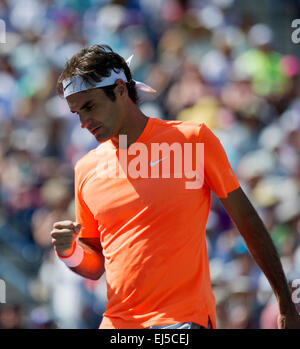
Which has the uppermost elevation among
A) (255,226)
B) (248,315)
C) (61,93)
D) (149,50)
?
(149,50)

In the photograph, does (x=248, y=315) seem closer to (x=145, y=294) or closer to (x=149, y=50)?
(x=145, y=294)

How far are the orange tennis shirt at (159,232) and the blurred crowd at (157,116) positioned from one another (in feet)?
8.19

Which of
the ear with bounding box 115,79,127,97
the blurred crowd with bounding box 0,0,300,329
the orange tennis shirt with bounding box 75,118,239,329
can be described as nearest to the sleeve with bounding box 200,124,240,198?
the orange tennis shirt with bounding box 75,118,239,329

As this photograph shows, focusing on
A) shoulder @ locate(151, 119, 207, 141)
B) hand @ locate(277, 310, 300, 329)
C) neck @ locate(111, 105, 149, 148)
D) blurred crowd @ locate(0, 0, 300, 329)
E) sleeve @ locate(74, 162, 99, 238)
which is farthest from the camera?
blurred crowd @ locate(0, 0, 300, 329)

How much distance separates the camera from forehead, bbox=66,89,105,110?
3254mm

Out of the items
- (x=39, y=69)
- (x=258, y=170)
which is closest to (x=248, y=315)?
(x=258, y=170)

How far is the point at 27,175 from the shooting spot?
7586 mm

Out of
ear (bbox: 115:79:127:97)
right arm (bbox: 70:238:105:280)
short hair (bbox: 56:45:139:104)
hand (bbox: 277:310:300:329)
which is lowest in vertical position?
hand (bbox: 277:310:300:329)

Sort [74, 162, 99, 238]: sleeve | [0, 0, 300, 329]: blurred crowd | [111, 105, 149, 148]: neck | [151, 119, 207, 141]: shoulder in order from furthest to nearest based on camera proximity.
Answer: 1. [0, 0, 300, 329]: blurred crowd
2. [74, 162, 99, 238]: sleeve
3. [111, 105, 149, 148]: neck
4. [151, 119, 207, 141]: shoulder

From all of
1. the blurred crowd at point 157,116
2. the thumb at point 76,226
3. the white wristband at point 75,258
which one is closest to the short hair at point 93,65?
the thumb at point 76,226

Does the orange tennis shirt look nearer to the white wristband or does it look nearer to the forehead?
the white wristband

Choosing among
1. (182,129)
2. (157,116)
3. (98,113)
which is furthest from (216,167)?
(157,116)

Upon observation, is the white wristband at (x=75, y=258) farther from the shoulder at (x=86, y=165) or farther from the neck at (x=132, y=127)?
the neck at (x=132, y=127)

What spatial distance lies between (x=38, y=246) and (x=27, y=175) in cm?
83
